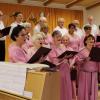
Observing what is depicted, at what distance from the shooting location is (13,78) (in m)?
1.24

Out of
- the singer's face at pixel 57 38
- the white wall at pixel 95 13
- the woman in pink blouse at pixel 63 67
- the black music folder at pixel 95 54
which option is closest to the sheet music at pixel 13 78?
the black music folder at pixel 95 54

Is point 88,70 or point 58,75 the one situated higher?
point 58,75

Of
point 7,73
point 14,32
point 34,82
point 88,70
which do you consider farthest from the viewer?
point 88,70


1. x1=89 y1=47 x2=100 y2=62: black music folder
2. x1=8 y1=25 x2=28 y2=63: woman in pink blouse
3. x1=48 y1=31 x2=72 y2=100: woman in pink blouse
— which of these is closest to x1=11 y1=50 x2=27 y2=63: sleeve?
x1=8 y1=25 x2=28 y2=63: woman in pink blouse

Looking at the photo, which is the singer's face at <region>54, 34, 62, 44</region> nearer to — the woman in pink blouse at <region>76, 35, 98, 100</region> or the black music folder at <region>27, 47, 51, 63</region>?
the woman in pink blouse at <region>76, 35, 98, 100</region>

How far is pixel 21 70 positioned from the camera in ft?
3.96

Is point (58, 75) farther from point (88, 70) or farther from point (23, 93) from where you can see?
point (88, 70)

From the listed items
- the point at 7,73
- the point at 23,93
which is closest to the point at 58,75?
the point at 23,93

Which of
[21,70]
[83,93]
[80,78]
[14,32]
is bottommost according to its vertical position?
[83,93]

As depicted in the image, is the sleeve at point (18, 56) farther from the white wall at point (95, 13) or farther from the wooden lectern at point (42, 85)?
the white wall at point (95, 13)

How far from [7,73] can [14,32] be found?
142cm

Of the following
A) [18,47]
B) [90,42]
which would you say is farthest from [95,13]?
[18,47]

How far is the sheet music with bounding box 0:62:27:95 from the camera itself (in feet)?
3.88

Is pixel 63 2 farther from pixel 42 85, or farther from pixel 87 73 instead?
pixel 42 85
